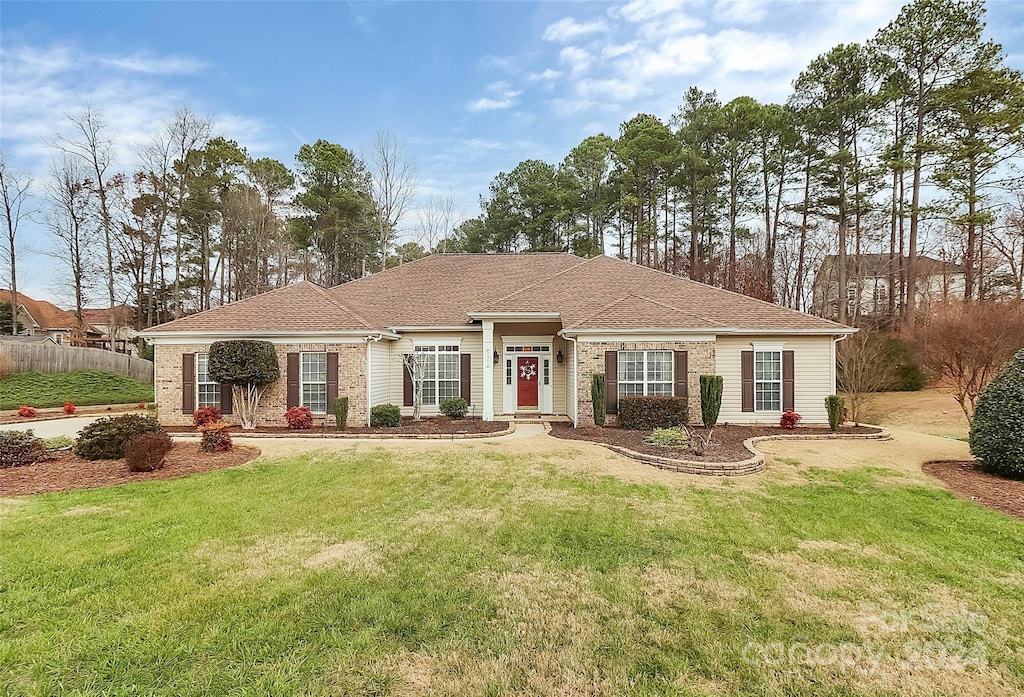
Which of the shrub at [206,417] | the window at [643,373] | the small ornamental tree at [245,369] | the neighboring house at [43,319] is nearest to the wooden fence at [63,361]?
the neighboring house at [43,319]

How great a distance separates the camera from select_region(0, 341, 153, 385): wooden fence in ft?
61.9

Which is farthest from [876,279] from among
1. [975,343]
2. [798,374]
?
[798,374]

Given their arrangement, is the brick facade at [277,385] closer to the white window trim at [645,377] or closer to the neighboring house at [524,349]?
the neighboring house at [524,349]

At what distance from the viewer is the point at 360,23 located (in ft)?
44.4

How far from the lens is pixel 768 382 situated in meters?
13.3

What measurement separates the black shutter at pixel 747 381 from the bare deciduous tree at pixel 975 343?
22.0 ft

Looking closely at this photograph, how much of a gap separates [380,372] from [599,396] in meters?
6.48

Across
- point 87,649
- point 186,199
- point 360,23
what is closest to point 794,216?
point 360,23

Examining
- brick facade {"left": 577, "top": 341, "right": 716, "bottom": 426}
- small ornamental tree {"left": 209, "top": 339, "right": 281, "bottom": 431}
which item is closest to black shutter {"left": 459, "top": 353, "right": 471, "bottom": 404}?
brick facade {"left": 577, "top": 341, "right": 716, "bottom": 426}

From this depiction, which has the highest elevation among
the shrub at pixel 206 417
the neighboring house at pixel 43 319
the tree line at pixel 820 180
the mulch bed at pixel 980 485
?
the tree line at pixel 820 180

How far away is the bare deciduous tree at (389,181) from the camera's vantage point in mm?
23953

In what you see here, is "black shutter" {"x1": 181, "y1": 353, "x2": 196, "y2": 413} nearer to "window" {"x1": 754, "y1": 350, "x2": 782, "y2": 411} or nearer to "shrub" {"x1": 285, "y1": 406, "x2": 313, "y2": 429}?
"shrub" {"x1": 285, "y1": 406, "x2": 313, "y2": 429}

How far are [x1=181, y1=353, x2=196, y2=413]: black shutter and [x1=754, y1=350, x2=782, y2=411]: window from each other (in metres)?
16.2

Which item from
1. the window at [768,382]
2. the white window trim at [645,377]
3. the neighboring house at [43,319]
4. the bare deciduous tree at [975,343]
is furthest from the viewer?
the neighboring house at [43,319]
